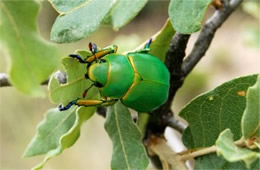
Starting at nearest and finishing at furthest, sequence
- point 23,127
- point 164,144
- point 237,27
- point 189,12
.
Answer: point 189,12 < point 164,144 < point 23,127 < point 237,27

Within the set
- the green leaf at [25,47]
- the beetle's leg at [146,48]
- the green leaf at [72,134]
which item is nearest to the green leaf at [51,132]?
the green leaf at [72,134]

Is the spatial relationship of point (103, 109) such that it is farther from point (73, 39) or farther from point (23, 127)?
point (23, 127)

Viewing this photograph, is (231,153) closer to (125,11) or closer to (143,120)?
(125,11)

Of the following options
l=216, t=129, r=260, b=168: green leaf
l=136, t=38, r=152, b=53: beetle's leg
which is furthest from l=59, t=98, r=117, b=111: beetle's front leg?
l=216, t=129, r=260, b=168: green leaf

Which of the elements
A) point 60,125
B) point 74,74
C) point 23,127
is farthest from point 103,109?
point 23,127

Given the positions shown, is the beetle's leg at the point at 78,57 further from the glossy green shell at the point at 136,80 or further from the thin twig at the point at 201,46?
the thin twig at the point at 201,46

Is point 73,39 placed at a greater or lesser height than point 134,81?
greater
